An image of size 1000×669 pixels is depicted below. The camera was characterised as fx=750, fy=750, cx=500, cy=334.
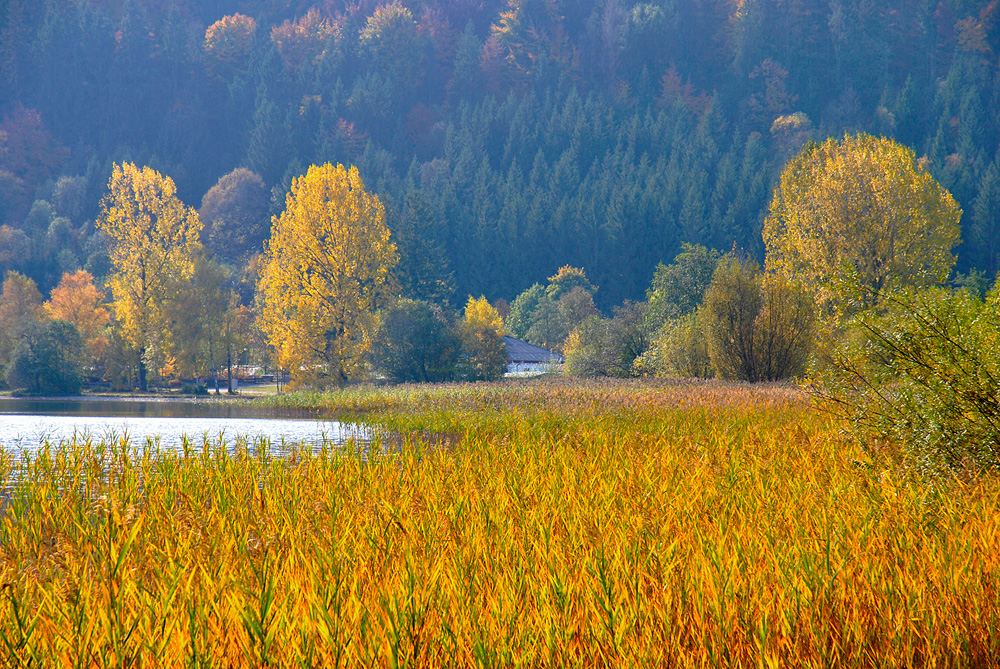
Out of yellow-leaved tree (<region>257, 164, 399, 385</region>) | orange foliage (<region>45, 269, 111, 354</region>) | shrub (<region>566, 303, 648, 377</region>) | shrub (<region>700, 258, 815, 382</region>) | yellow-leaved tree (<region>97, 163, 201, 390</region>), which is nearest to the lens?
shrub (<region>700, 258, 815, 382</region>)

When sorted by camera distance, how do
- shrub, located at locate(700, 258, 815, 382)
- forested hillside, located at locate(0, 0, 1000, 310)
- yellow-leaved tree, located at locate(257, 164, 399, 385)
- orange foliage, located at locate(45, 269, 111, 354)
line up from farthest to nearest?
forested hillside, located at locate(0, 0, 1000, 310) < orange foliage, located at locate(45, 269, 111, 354) < yellow-leaved tree, located at locate(257, 164, 399, 385) < shrub, located at locate(700, 258, 815, 382)

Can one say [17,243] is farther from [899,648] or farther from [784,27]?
[784,27]

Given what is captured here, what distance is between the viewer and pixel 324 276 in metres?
29.1

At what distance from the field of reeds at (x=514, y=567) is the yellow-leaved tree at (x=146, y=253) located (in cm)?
3286

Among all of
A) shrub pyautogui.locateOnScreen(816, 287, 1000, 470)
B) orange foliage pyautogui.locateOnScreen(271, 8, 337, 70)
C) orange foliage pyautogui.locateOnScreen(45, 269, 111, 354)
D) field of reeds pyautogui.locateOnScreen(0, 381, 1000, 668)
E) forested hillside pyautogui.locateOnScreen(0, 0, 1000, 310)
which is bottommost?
field of reeds pyautogui.locateOnScreen(0, 381, 1000, 668)

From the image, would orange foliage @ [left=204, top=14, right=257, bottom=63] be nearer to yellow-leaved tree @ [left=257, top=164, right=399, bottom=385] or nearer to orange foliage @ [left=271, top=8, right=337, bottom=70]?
orange foliage @ [left=271, top=8, right=337, bottom=70]

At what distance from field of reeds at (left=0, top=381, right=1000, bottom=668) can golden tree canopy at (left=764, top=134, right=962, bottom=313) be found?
65.7 ft

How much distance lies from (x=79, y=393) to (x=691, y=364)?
28.7m

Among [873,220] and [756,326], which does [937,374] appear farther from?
[873,220]

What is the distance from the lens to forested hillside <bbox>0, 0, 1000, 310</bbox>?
6925cm

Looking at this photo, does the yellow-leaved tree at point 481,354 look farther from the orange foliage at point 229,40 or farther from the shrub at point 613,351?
the orange foliage at point 229,40

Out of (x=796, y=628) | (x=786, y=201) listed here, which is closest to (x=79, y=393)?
(x=786, y=201)

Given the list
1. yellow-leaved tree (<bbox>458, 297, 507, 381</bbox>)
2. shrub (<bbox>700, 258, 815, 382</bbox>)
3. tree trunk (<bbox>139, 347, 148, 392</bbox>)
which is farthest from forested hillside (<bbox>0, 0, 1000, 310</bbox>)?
shrub (<bbox>700, 258, 815, 382</bbox>)


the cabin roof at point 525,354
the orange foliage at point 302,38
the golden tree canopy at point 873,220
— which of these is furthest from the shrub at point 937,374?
the orange foliage at point 302,38
